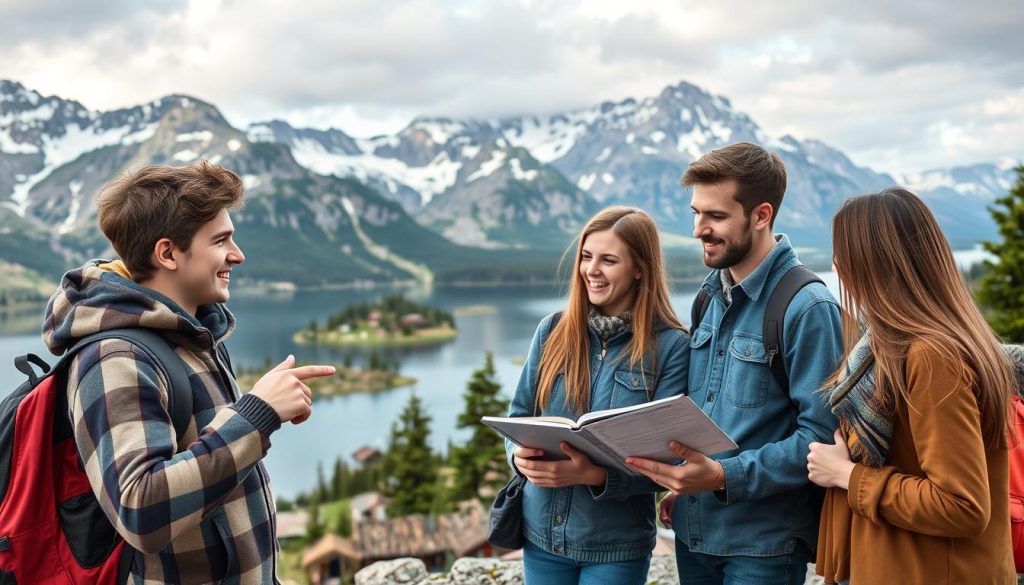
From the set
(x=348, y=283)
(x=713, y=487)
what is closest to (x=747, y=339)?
(x=713, y=487)

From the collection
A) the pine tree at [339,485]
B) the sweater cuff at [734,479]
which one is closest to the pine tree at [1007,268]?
the sweater cuff at [734,479]

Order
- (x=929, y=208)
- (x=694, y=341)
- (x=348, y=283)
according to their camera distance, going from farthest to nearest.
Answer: (x=348, y=283) → (x=694, y=341) → (x=929, y=208)

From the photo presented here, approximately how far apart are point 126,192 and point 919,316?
2.19 m

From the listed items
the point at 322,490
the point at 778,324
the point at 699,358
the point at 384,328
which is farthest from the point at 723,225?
the point at 384,328

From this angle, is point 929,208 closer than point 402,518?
Yes

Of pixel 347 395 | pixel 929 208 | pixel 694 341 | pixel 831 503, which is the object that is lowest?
pixel 347 395

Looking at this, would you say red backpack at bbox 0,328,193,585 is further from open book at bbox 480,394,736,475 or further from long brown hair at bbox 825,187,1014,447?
long brown hair at bbox 825,187,1014,447

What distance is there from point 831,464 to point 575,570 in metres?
1.05

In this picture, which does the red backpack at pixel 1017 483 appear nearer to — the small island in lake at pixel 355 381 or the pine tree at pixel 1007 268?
the pine tree at pixel 1007 268

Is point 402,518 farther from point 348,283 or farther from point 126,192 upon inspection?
point 348,283

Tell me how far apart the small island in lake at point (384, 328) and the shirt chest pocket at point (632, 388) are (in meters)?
89.9

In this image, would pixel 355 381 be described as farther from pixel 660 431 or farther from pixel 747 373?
pixel 660 431

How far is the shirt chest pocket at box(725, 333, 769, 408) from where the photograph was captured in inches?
110

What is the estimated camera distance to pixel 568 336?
316 cm
